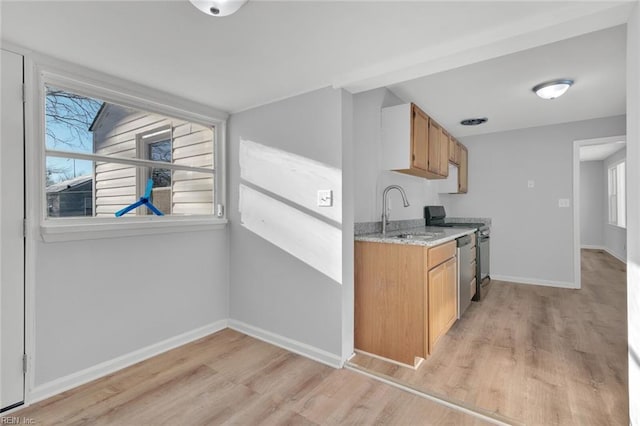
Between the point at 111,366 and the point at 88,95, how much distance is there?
197 cm

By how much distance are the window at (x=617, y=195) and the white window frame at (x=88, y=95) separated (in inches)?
320

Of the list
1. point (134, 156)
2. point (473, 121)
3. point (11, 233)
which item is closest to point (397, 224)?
point (473, 121)

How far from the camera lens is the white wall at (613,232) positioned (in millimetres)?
6195

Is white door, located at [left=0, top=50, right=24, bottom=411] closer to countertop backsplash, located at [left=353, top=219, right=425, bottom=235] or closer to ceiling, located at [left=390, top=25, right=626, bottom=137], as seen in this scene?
countertop backsplash, located at [left=353, top=219, right=425, bottom=235]

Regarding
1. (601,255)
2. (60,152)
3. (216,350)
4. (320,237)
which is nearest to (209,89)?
(60,152)

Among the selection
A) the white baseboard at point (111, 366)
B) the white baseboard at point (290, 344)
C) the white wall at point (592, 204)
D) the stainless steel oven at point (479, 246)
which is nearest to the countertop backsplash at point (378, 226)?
the stainless steel oven at point (479, 246)

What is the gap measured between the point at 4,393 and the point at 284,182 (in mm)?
2192

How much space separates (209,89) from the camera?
2504 millimetres

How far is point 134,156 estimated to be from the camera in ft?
8.14

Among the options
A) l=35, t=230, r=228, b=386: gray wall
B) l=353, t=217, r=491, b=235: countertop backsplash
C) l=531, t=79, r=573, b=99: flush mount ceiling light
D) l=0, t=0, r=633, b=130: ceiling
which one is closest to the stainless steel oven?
l=353, t=217, r=491, b=235: countertop backsplash

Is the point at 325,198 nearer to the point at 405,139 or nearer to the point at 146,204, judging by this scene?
the point at 405,139

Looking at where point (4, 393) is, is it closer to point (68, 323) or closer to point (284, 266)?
point (68, 323)

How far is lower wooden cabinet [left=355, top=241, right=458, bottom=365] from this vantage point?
2.24m

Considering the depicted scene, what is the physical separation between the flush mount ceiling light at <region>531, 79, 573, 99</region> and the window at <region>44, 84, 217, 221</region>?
A: 3166 millimetres
